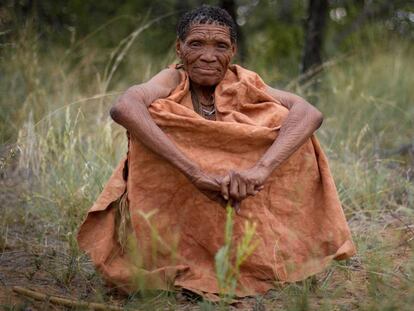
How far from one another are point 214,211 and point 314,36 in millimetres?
4475

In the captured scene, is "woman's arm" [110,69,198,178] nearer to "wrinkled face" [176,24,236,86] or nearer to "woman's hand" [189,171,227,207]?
"woman's hand" [189,171,227,207]

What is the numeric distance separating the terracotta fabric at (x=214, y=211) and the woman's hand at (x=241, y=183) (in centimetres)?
11

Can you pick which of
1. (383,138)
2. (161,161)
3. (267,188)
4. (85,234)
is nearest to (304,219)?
(267,188)

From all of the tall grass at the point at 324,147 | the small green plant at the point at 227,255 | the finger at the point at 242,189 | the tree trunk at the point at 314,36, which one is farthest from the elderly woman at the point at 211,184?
the tree trunk at the point at 314,36

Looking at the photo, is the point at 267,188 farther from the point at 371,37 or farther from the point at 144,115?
the point at 371,37

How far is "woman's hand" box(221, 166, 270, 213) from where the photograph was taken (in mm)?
2516

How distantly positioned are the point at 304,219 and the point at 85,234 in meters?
0.88

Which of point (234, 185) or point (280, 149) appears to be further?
point (280, 149)

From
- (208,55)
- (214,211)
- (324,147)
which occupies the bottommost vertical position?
(324,147)

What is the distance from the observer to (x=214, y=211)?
266 cm

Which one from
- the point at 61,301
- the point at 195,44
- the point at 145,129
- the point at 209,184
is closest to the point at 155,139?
the point at 145,129

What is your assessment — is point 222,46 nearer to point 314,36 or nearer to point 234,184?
point 234,184

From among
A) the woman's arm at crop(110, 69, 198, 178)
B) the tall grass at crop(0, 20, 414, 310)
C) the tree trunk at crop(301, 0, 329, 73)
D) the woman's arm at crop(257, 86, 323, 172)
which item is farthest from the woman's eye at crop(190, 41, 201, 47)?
the tree trunk at crop(301, 0, 329, 73)

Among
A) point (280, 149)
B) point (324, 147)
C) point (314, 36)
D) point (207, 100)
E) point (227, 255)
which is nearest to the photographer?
point (227, 255)
